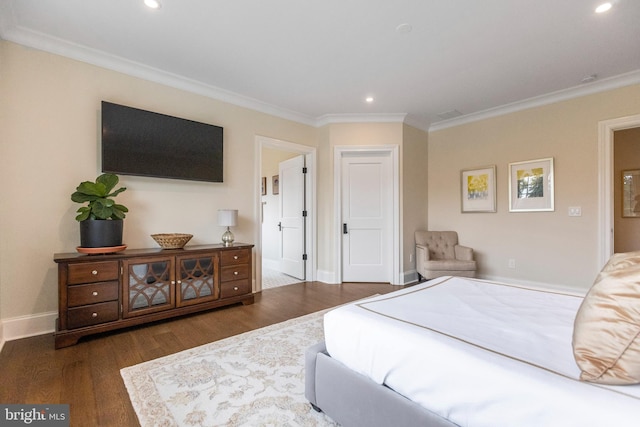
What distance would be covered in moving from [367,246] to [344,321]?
330 cm

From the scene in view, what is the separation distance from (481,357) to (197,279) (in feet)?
9.08

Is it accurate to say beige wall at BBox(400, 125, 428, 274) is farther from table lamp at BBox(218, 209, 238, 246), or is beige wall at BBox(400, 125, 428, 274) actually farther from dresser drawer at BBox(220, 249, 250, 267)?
table lamp at BBox(218, 209, 238, 246)

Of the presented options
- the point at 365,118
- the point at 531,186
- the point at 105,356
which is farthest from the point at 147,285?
the point at 531,186

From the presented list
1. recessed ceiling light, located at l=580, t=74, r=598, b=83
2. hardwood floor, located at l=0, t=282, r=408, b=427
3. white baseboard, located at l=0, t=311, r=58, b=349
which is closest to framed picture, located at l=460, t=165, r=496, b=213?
recessed ceiling light, located at l=580, t=74, r=598, b=83

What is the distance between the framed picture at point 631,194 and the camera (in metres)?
4.43

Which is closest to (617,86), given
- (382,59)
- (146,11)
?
(382,59)

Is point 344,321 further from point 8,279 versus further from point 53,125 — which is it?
point 53,125

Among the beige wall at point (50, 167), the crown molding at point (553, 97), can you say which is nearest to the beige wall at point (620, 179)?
the crown molding at point (553, 97)

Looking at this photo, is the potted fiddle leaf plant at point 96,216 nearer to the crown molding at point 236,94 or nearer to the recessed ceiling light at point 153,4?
the crown molding at point 236,94

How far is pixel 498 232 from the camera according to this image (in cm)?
432

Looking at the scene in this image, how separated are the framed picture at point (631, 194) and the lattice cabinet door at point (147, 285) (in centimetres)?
651

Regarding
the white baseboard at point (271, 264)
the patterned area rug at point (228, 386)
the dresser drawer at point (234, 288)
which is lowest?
the patterned area rug at point (228, 386)

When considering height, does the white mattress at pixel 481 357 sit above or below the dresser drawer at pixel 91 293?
above

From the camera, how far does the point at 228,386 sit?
1771 mm
